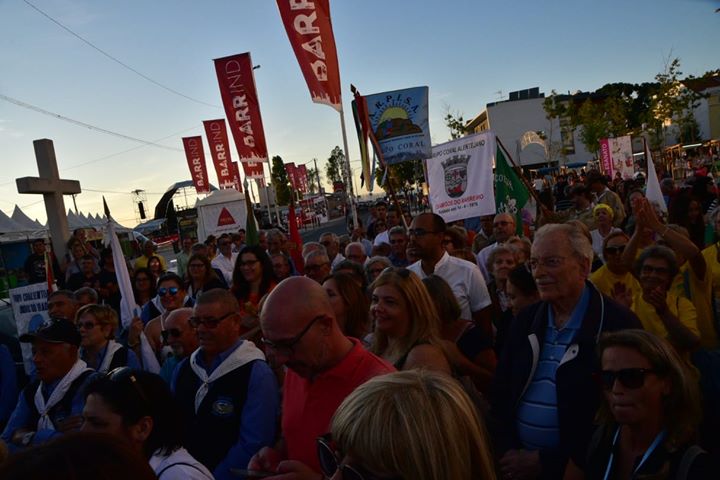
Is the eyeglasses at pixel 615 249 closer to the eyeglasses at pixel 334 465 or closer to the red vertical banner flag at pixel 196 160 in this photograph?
the eyeglasses at pixel 334 465

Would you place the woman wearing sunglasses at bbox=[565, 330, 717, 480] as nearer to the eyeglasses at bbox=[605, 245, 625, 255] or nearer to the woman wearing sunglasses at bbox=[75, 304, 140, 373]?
the eyeglasses at bbox=[605, 245, 625, 255]

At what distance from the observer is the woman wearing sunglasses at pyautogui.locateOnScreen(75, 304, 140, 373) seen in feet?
14.7

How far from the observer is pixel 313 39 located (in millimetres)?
9375

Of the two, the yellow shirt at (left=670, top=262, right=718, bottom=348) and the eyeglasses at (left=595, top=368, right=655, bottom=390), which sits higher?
the eyeglasses at (left=595, top=368, right=655, bottom=390)

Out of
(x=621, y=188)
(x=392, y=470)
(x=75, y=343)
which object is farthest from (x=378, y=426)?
(x=621, y=188)

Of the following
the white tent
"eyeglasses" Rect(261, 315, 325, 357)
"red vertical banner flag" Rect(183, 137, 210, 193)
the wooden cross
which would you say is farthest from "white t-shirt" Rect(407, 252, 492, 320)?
"red vertical banner flag" Rect(183, 137, 210, 193)

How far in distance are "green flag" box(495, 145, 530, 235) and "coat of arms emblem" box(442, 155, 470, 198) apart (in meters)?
0.51

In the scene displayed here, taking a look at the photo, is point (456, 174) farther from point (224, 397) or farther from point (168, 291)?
point (224, 397)

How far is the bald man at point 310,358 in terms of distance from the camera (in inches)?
91.0

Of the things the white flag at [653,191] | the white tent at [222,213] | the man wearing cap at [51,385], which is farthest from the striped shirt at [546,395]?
the white tent at [222,213]

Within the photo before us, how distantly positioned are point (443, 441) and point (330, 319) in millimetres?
1020

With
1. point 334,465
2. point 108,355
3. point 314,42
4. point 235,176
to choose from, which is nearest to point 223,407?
point 334,465

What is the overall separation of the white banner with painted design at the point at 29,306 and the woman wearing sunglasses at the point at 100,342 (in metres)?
3.26

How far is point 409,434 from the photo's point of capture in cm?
143
